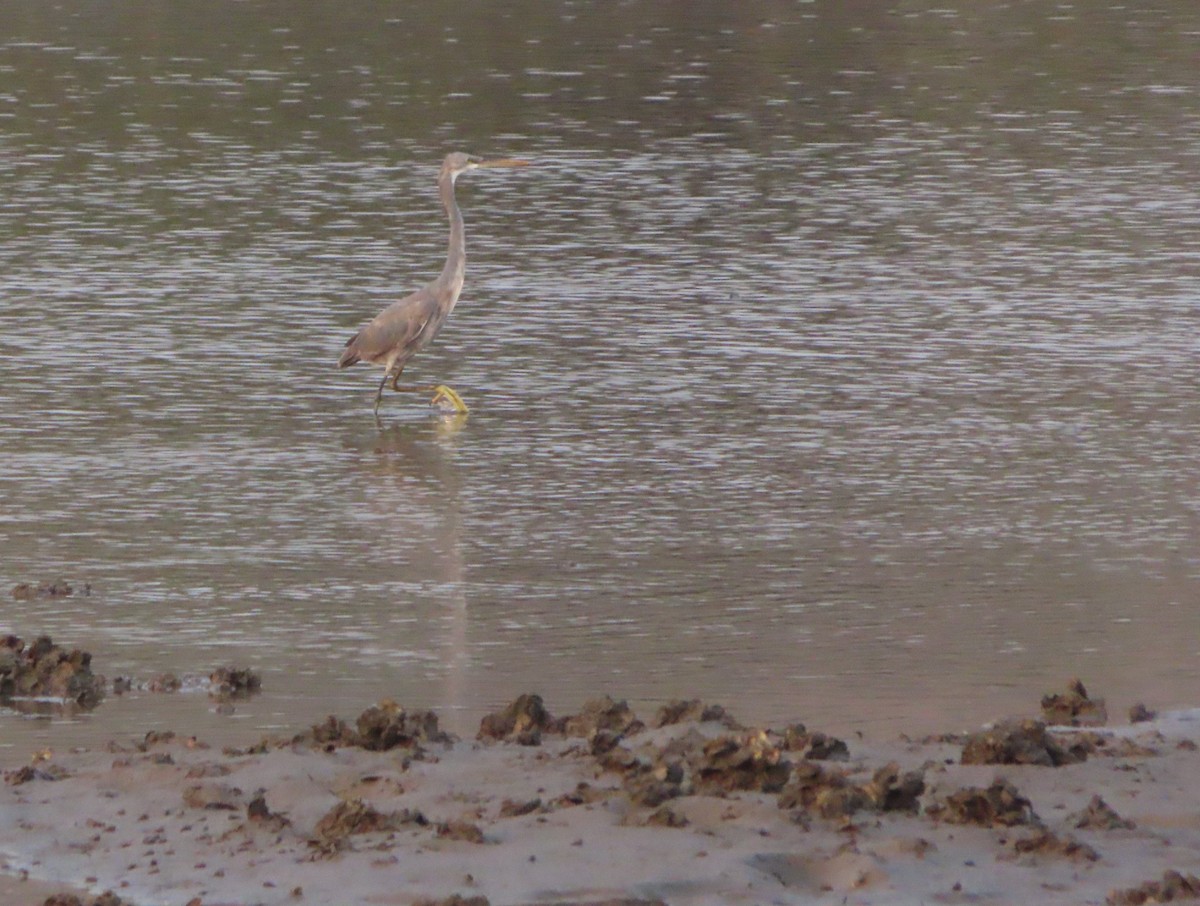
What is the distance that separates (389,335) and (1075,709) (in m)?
7.52

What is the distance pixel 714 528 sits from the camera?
11875 millimetres

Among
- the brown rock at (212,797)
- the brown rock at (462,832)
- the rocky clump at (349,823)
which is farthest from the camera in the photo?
the brown rock at (212,797)

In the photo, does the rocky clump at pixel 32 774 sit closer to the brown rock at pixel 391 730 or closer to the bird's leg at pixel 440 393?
the brown rock at pixel 391 730

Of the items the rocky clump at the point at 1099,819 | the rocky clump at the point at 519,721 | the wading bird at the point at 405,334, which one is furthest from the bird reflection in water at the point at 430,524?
the rocky clump at the point at 1099,819

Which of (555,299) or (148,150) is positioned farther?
(148,150)

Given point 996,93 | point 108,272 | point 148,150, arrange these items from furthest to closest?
point 996,93 < point 148,150 < point 108,272

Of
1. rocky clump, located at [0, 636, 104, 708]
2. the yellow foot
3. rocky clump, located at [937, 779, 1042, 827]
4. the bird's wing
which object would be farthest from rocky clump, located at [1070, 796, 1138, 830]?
the bird's wing

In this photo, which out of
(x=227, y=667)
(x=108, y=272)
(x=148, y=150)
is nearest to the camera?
(x=227, y=667)

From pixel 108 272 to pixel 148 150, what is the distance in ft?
24.2

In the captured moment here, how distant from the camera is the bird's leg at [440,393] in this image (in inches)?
590

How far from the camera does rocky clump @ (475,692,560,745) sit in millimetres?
8203

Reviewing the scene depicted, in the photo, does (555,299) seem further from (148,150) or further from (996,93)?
(996,93)

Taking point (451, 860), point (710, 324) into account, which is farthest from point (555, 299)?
point (451, 860)

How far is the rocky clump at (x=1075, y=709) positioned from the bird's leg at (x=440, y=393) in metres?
6.82
